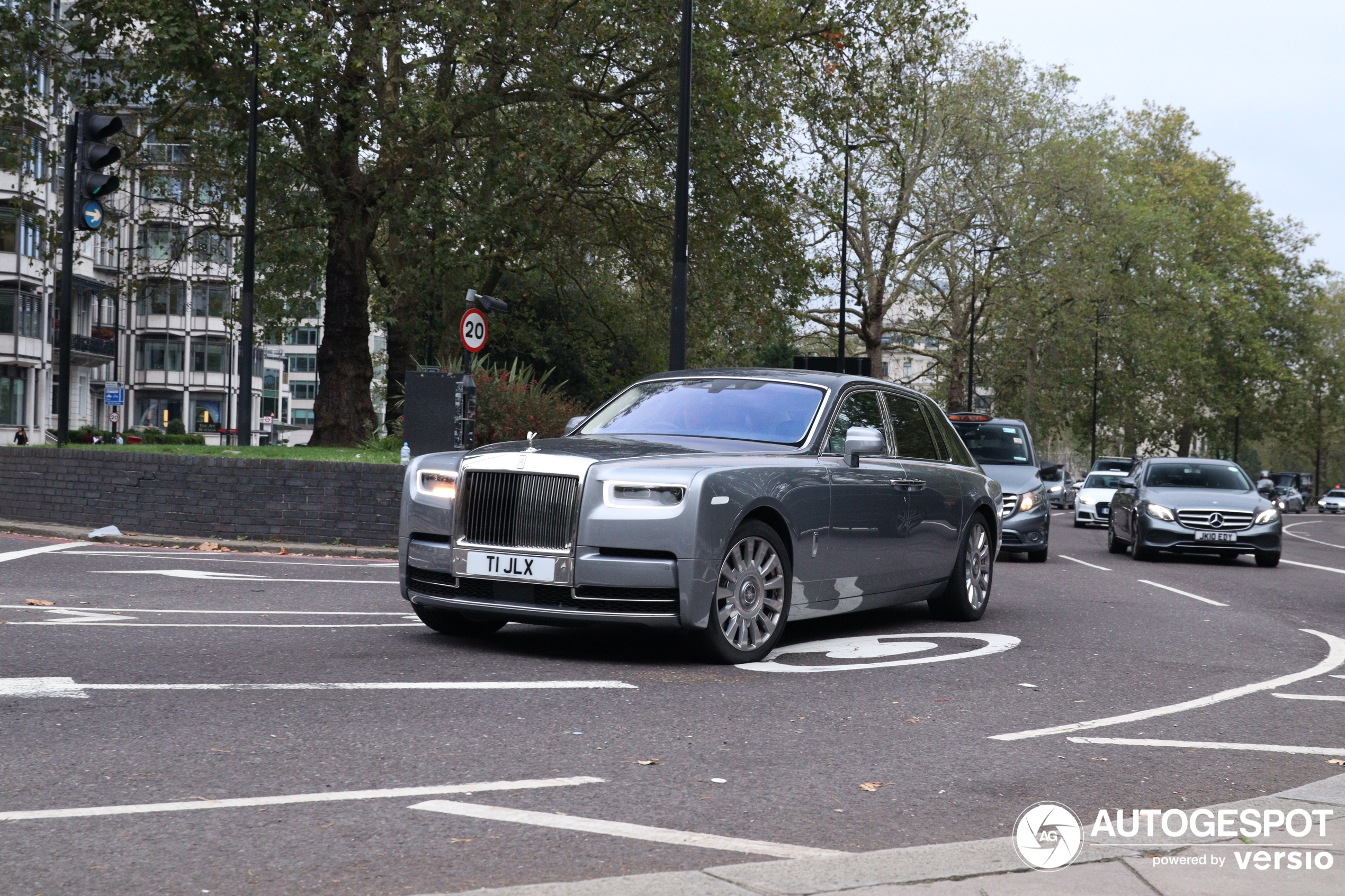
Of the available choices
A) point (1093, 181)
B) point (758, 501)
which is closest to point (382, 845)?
point (758, 501)

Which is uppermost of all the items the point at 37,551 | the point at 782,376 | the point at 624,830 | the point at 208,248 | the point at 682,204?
the point at 208,248

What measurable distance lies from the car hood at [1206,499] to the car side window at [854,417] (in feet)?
38.7

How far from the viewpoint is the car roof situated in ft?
31.7

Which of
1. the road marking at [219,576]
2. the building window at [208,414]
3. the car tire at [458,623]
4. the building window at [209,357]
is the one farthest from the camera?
the building window at [208,414]

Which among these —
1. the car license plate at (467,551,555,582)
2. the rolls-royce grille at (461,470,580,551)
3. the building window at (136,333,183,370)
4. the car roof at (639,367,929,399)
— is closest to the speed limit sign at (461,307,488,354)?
the car roof at (639,367,929,399)

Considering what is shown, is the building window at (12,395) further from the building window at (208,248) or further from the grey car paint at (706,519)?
the grey car paint at (706,519)

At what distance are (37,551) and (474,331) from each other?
609cm

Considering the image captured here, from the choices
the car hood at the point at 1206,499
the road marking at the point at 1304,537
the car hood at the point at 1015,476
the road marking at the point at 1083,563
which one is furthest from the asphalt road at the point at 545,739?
the road marking at the point at 1304,537

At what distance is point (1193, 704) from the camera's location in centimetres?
747

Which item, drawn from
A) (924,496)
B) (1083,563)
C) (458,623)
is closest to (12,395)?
(1083,563)

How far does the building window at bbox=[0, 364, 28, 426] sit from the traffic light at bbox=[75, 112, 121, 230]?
150 ft

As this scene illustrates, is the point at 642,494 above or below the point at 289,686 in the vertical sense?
above

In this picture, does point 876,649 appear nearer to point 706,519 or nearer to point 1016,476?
point 706,519

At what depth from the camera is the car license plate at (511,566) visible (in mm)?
7781
